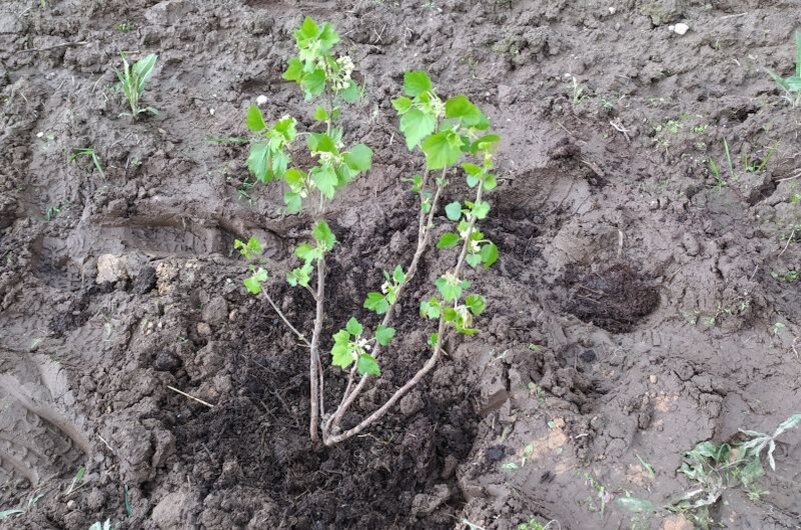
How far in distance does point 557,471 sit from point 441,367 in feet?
1.70

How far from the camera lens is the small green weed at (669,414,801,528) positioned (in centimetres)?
205

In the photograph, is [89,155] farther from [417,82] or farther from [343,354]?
[417,82]

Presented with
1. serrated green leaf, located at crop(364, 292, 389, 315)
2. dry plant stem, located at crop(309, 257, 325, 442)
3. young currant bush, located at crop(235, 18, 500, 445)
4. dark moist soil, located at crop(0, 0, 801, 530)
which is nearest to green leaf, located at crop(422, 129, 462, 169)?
young currant bush, located at crop(235, 18, 500, 445)

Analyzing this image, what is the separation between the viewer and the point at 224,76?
330cm

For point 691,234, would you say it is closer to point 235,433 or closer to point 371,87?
point 371,87

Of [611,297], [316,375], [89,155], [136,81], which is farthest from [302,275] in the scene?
[136,81]

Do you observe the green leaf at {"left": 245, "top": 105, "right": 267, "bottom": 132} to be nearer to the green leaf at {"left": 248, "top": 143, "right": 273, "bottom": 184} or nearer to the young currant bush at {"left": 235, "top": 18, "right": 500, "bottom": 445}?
the young currant bush at {"left": 235, "top": 18, "right": 500, "bottom": 445}

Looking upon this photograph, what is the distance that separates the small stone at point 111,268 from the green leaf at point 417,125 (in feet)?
5.17

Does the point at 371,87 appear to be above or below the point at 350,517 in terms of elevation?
above

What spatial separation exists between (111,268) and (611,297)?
195 cm

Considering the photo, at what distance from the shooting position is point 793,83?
2953 millimetres

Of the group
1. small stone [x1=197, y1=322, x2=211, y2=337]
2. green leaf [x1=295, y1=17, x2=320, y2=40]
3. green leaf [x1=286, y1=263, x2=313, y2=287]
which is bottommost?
small stone [x1=197, y1=322, x2=211, y2=337]

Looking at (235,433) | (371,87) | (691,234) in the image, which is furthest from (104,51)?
(691,234)

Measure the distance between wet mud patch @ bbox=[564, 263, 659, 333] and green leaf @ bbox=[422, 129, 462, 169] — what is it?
53.1 inches
